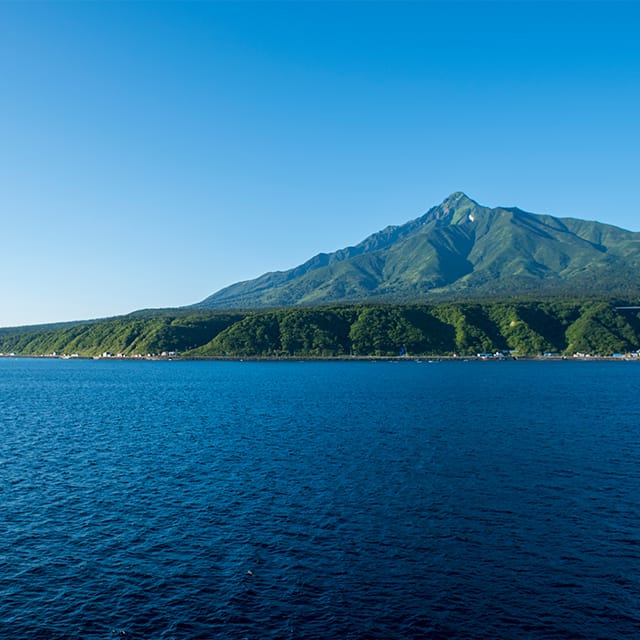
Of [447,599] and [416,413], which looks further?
[416,413]

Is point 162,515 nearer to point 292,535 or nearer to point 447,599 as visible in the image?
point 292,535

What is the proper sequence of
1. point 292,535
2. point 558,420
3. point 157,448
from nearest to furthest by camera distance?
point 292,535, point 157,448, point 558,420

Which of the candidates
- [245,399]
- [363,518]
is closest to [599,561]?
[363,518]

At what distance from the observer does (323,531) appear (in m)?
40.8

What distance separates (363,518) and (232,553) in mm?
11699

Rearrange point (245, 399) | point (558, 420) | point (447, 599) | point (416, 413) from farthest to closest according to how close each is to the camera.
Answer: point (245, 399) → point (416, 413) → point (558, 420) → point (447, 599)

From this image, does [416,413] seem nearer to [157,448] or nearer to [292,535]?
[157,448]

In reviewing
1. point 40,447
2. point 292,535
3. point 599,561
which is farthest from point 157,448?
point 599,561

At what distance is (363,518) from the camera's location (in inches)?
1715

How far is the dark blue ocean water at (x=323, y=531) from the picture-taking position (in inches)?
1146

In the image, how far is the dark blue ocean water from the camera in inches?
1146

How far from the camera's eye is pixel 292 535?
39.9 metres

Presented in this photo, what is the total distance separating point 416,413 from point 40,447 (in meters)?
64.0

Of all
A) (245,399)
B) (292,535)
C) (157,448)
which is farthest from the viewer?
(245,399)
